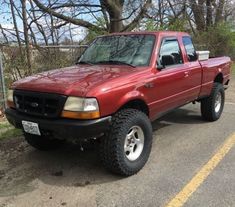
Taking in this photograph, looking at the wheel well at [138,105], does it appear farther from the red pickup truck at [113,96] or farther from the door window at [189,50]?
the door window at [189,50]

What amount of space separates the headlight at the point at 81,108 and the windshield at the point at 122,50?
134cm

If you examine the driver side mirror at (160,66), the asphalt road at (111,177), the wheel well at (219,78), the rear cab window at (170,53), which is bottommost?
the asphalt road at (111,177)

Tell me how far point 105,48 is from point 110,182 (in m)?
2.36

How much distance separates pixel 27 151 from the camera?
591 cm

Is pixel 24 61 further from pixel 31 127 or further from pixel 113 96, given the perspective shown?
pixel 113 96

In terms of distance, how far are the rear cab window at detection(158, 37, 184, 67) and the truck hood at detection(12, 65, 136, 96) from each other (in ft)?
2.10

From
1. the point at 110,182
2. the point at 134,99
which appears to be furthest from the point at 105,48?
the point at 110,182

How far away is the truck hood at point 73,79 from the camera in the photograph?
449 cm

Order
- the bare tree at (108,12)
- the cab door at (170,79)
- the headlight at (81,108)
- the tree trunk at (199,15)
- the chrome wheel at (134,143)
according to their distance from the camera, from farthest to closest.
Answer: the tree trunk at (199,15) → the bare tree at (108,12) → the cab door at (170,79) → the chrome wheel at (134,143) → the headlight at (81,108)

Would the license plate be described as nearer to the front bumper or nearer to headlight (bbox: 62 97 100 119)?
the front bumper

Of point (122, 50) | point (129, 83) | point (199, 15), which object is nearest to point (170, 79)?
point (122, 50)

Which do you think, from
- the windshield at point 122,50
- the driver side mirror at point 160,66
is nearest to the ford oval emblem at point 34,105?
the windshield at point 122,50

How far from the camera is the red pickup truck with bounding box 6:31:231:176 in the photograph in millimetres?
4418

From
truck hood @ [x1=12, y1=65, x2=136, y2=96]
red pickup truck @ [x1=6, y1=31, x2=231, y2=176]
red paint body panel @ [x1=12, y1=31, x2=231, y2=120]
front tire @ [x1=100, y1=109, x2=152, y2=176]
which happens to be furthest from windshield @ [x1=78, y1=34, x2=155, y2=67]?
front tire @ [x1=100, y1=109, x2=152, y2=176]
